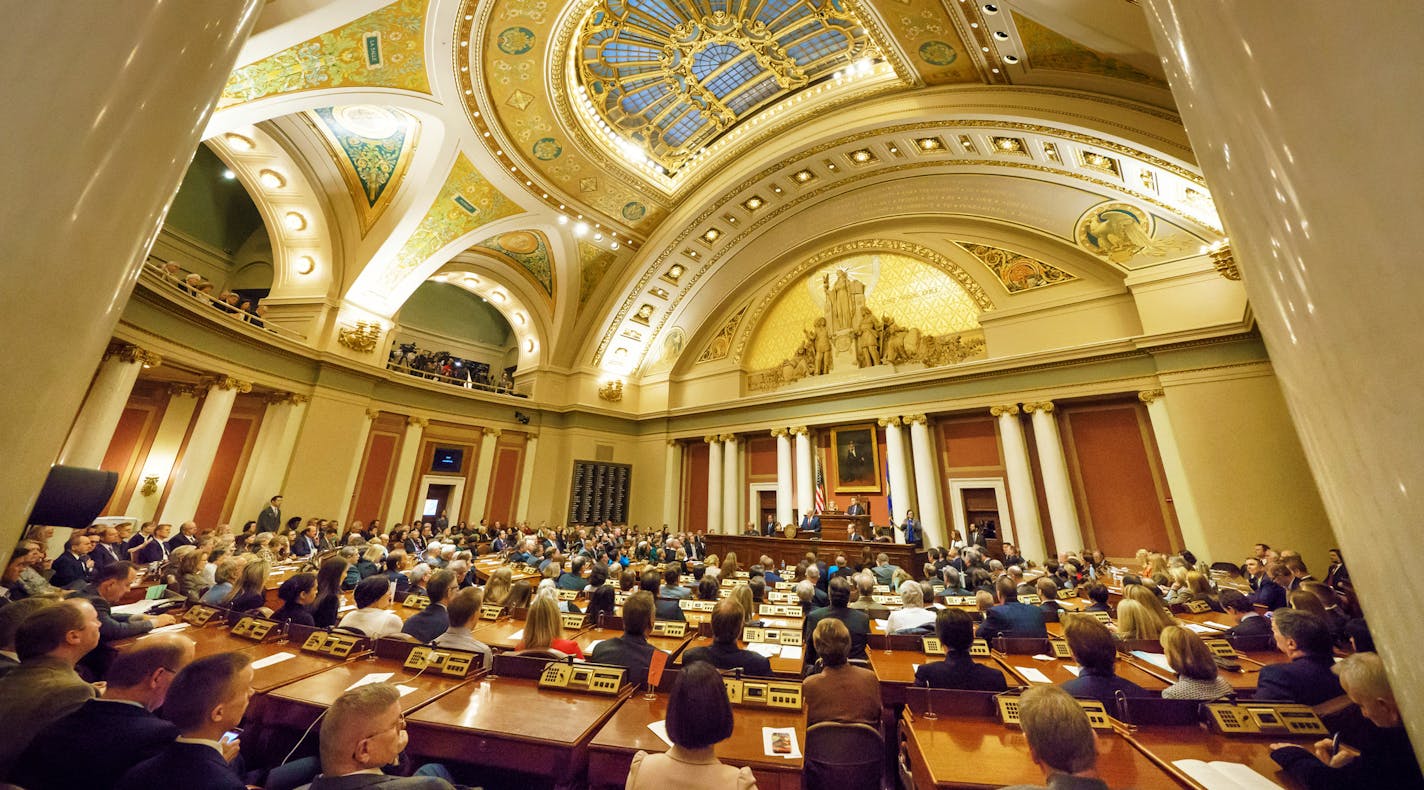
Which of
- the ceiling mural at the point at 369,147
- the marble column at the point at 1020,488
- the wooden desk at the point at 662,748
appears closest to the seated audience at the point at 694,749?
the wooden desk at the point at 662,748

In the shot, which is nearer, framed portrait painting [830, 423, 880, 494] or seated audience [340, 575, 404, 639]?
seated audience [340, 575, 404, 639]

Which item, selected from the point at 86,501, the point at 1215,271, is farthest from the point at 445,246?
the point at 1215,271

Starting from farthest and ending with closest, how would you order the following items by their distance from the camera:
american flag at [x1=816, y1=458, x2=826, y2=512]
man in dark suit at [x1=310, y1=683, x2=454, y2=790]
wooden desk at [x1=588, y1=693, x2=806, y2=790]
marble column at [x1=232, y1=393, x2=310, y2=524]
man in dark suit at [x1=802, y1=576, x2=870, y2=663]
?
american flag at [x1=816, y1=458, x2=826, y2=512] → marble column at [x1=232, y1=393, x2=310, y2=524] → man in dark suit at [x1=802, y1=576, x2=870, y2=663] → wooden desk at [x1=588, y1=693, x2=806, y2=790] → man in dark suit at [x1=310, y1=683, x2=454, y2=790]

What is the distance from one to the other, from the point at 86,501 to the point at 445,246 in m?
12.0

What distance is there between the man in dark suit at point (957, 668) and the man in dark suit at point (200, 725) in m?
2.90

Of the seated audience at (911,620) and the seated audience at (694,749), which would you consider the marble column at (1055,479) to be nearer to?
the seated audience at (911,620)

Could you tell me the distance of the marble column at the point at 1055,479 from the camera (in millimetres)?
9531

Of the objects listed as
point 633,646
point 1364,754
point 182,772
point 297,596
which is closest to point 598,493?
point 297,596

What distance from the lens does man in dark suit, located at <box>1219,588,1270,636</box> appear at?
3.55 meters

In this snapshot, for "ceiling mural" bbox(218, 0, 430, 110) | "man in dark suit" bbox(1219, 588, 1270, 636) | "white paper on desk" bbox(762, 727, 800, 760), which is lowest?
"white paper on desk" bbox(762, 727, 800, 760)

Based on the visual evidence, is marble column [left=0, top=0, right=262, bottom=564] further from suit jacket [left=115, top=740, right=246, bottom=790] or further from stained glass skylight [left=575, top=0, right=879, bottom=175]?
stained glass skylight [left=575, top=0, right=879, bottom=175]

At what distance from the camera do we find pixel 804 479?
12969 millimetres

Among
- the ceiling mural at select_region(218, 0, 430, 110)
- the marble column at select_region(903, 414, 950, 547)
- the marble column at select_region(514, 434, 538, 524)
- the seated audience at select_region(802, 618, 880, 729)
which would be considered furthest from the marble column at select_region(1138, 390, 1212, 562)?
the marble column at select_region(514, 434, 538, 524)

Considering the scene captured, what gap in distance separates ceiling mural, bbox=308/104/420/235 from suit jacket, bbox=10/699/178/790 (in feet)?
33.4
